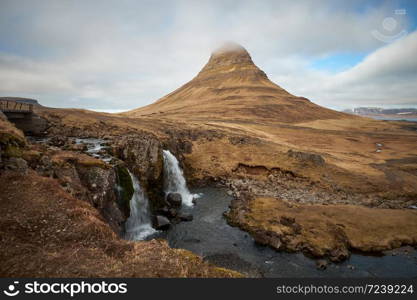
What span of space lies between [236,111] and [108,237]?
141m

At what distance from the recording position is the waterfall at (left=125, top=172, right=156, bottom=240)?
84.1ft

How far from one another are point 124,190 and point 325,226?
24.3 meters

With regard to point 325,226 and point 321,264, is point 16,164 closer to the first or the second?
point 321,264

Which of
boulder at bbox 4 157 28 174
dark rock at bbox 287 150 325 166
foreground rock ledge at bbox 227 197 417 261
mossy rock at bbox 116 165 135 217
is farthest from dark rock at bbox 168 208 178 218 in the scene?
dark rock at bbox 287 150 325 166

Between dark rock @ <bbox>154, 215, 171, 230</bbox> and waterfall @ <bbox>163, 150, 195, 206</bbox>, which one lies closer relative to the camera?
dark rock @ <bbox>154, 215, 171, 230</bbox>

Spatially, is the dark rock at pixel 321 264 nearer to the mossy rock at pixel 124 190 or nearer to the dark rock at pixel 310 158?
the mossy rock at pixel 124 190

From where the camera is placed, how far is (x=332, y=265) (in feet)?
76.6

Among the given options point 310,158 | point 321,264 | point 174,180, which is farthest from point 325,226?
point 310,158

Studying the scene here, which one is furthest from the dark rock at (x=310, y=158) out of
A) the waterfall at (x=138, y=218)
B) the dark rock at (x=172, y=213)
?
the waterfall at (x=138, y=218)

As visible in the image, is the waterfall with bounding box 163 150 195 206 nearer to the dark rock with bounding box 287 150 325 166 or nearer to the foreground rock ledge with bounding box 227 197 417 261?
the foreground rock ledge with bounding box 227 197 417 261

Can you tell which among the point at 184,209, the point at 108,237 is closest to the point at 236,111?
the point at 184,209

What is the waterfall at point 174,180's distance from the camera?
3891 centimetres

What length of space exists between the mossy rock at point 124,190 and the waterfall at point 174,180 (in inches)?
457

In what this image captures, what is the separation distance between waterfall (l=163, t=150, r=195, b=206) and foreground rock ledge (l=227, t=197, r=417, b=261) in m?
8.50
